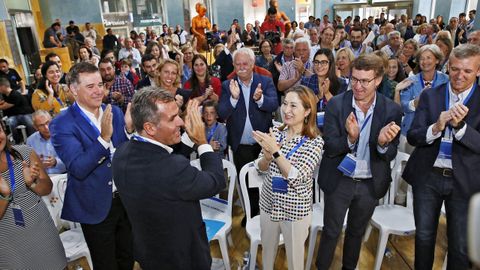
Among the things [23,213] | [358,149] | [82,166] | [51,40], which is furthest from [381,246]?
[51,40]

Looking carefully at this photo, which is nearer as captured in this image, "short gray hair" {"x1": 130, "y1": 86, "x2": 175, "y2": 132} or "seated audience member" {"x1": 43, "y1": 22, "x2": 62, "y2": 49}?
"short gray hair" {"x1": 130, "y1": 86, "x2": 175, "y2": 132}

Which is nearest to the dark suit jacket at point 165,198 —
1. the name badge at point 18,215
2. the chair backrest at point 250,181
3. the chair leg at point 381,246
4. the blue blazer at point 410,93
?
the name badge at point 18,215

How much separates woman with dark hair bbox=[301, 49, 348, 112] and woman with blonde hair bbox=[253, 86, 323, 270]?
3.24 feet

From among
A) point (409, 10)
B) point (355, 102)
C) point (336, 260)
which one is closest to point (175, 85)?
point (355, 102)

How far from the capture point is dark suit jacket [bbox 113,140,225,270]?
1379mm

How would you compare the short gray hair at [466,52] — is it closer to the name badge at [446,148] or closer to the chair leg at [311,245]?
the name badge at [446,148]

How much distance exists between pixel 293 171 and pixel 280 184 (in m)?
0.13

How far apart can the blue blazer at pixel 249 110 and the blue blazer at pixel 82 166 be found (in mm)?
1187

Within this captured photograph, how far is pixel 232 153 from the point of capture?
3127 millimetres

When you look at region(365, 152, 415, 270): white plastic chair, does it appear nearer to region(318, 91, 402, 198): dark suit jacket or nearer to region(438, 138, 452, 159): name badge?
region(318, 91, 402, 198): dark suit jacket

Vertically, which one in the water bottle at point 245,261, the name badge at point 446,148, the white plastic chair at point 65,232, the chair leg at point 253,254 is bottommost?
the water bottle at point 245,261

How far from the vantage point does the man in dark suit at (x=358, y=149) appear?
6.33ft

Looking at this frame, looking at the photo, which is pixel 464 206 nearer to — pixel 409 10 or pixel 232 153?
pixel 232 153

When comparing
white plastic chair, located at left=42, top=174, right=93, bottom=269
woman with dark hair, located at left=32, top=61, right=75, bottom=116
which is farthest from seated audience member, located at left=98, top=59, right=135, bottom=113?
white plastic chair, located at left=42, top=174, right=93, bottom=269
